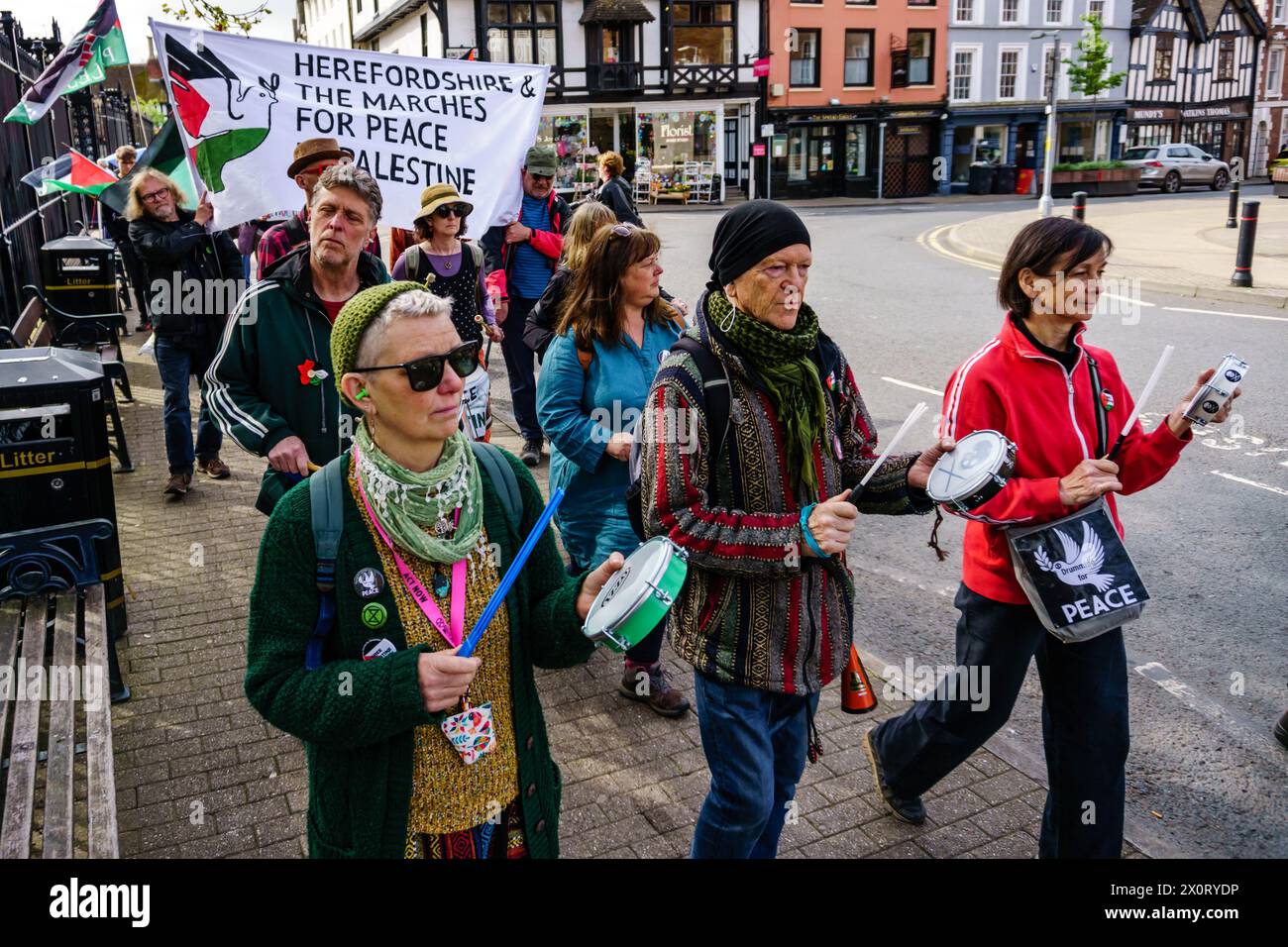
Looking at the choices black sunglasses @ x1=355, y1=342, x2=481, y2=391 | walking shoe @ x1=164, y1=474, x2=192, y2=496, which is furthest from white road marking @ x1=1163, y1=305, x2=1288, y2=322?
black sunglasses @ x1=355, y1=342, x2=481, y2=391

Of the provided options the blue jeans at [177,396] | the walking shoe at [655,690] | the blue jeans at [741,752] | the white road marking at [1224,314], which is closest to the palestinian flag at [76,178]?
the blue jeans at [177,396]

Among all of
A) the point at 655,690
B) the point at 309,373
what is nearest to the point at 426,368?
the point at 309,373

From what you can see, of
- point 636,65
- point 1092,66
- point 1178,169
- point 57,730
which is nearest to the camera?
point 57,730

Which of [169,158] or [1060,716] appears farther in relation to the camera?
[169,158]

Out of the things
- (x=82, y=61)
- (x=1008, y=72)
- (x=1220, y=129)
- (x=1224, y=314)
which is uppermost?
(x=1008, y=72)

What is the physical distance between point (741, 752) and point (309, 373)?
7.59 ft

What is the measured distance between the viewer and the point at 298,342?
415 centimetres

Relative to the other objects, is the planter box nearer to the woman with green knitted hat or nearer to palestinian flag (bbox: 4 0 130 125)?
palestinian flag (bbox: 4 0 130 125)

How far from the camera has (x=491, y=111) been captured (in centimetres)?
705

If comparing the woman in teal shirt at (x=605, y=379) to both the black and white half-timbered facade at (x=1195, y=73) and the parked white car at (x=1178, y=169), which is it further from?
the black and white half-timbered facade at (x=1195, y=73)

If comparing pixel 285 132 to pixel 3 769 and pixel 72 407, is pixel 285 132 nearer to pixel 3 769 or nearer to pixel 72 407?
pixel 72 407

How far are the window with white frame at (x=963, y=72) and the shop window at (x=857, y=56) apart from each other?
410 cm

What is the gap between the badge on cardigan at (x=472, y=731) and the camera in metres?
2.30

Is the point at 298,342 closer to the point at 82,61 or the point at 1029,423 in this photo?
the point at 1029,423
